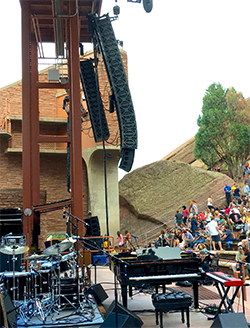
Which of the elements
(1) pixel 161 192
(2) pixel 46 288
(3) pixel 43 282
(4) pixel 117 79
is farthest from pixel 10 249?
(1) pixel 161 192

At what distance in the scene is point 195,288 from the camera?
23.5 ft

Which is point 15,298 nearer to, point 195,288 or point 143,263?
point 143,263

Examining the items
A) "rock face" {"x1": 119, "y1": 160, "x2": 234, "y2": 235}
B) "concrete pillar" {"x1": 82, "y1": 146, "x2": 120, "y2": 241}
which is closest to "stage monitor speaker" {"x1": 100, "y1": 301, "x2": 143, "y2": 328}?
"concrete pillar" {"x1": 82, "y1": 146, "x2": 120, "y2": 241}

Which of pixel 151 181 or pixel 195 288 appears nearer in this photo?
pixel 195 288

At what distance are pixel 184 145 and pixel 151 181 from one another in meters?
15.6

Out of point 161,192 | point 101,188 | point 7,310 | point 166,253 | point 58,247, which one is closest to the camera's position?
point 7,310

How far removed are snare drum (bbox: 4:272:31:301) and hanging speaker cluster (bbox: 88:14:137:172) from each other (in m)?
5.25

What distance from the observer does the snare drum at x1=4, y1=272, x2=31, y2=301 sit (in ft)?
25.9

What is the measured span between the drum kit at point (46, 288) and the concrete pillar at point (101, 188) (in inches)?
589

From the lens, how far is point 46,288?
27.3 ft

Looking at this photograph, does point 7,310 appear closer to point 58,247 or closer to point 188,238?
point 58,247

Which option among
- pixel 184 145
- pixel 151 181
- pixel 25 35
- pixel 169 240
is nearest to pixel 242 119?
pixel 184 145

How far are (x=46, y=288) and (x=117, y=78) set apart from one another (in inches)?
251

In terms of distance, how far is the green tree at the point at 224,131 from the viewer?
111ft
